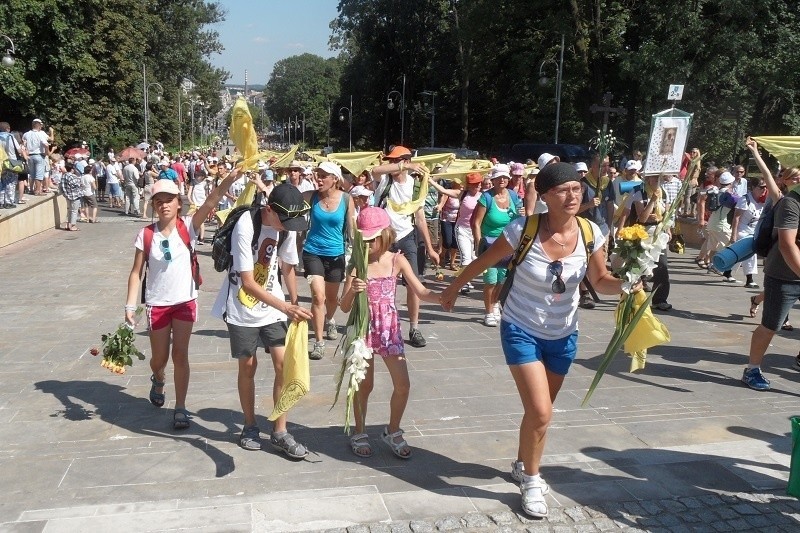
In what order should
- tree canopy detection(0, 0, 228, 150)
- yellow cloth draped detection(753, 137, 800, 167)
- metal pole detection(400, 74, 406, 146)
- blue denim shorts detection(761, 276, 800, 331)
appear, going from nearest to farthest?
blue denim shorts detection(761, 276, 800, 331) → yellow cloth draped detection(753, 137, 800, 167) → tree canopy detection(0, 0, 228, 150) → metal pole detection(400, 74, 406, 146)

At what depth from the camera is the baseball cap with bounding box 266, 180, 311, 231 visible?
4.88 meters

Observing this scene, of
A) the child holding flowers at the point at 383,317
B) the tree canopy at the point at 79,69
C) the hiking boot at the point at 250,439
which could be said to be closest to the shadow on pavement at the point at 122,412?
the hiking boot at the point at 250,439

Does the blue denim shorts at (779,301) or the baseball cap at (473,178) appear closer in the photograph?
the blue denim shorts at (779,301)

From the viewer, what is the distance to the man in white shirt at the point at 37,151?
19042 millimetres

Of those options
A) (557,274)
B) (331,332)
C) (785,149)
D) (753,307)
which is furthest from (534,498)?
(753,307)

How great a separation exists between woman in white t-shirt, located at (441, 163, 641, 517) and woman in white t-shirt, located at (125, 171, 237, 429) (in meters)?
2.29

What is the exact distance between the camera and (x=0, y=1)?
31719 mm

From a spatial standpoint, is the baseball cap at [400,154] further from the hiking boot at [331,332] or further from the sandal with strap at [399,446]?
the sandal with strap at [399,446]

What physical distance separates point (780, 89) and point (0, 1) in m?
30.9

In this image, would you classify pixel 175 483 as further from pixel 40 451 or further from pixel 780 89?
pixel 780 89

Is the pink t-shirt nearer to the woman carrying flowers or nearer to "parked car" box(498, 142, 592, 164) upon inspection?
the woman carrying flowers

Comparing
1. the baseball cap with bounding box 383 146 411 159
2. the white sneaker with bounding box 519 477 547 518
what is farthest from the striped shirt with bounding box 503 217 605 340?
the baseball cap with bounding box 383 146 411 159

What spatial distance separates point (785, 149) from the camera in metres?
7.14

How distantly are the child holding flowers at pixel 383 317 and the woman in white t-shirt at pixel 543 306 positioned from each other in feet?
2.26
